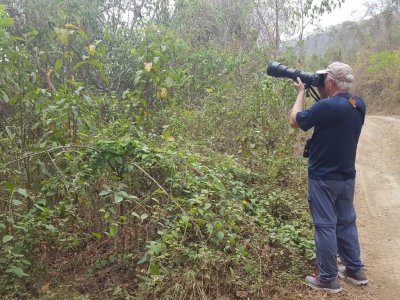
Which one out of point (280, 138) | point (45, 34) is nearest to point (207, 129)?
point (280, 138)

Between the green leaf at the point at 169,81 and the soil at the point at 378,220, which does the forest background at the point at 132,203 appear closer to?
the green leaf at the point at 169,81

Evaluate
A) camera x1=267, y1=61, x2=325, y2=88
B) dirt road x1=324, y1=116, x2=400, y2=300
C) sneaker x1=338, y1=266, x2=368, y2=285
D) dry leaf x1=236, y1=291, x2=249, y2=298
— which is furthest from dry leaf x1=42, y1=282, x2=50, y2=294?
camera x1=267, y1=61, x2=325, y2=88

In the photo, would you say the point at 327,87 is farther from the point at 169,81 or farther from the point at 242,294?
the point at 169,81

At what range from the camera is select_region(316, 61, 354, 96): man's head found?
10.5ft

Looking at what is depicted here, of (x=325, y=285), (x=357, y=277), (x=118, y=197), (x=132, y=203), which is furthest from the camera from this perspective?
(x=132, y=203)

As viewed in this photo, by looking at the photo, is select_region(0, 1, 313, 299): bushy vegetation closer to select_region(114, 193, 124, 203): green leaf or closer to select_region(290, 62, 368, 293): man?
select_region(114, 193, 124, 203): green leaf

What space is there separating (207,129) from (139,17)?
509 centimetres

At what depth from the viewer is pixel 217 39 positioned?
1269 centimetres

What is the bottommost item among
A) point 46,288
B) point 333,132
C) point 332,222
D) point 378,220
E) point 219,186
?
point 378,220

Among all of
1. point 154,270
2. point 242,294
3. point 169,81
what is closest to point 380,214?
point 242,294

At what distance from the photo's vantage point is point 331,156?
322cm

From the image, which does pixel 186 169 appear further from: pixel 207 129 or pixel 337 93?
pixel 207 129

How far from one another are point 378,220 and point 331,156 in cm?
236

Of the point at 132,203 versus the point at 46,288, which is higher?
the point at 132,203
